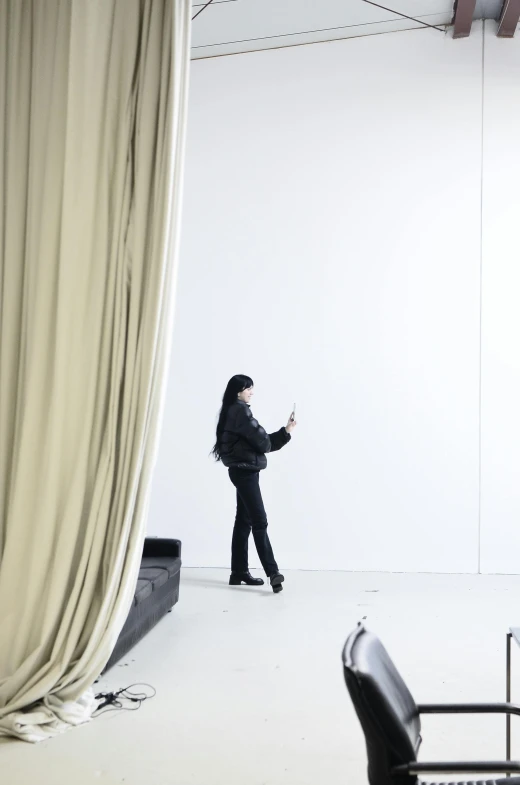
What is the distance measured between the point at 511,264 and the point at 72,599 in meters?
4.79

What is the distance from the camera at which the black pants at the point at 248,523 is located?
564 centimetres

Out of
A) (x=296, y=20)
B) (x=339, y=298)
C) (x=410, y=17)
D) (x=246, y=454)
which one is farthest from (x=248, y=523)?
(x=410, y=17)

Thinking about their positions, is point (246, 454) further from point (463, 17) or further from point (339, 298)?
point (463, 17)

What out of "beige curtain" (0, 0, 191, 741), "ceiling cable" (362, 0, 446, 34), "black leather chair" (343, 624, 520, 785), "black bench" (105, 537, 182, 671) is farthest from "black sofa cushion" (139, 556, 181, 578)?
"ceiling cable" (362, 0, 446, 34)

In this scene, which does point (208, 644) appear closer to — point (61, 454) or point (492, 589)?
point (61, 454)

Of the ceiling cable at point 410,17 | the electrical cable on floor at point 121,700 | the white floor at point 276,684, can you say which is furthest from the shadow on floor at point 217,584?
the ceiling cable at point 410,17

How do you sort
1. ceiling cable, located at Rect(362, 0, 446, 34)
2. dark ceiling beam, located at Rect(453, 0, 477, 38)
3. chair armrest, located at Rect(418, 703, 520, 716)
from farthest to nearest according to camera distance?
1. ceiling cable, located at Rect(362, 0, 446, 34)
2. dark ceiling beam, located at Rect(453, 0, 477, 38)
3. chair armrest, located at Rect(418, 703, 520, 716)

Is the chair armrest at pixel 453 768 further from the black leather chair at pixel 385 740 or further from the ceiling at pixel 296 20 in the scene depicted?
the ceiling at pixel 296 20

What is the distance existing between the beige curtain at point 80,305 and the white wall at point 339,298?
338cm

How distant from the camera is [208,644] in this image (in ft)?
14.3

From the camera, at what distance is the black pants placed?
564 centimetres

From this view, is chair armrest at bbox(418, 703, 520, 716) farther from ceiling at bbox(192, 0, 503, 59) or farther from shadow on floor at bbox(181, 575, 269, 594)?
ceiling at bbox(192, 0, 503, 59)

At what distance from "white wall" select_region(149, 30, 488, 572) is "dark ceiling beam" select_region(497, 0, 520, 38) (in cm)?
21

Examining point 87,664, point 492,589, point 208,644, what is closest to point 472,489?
point 492,589
